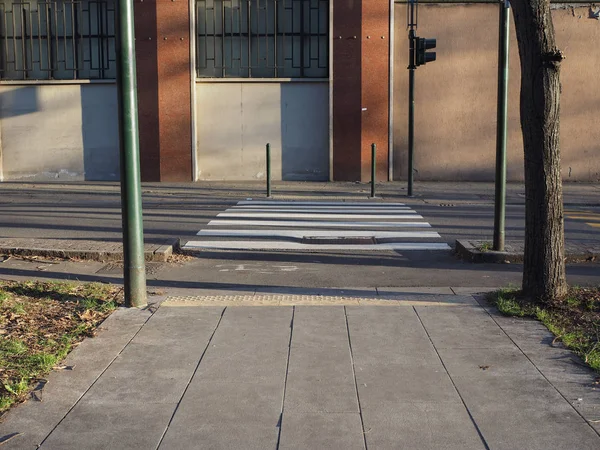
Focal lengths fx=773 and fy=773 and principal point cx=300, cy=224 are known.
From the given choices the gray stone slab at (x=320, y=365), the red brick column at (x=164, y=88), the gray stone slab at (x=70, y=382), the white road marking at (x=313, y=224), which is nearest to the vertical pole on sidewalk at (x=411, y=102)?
the white road marking at (x=313, y=224)

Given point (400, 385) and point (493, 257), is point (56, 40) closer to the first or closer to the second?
point (493, 257)

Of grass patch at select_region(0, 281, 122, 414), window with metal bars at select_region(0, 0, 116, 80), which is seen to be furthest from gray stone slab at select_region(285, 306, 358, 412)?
window with metal bars at select_region(0, 0, 116, 80)

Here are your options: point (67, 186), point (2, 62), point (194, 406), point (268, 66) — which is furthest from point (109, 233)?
point (2, 62)

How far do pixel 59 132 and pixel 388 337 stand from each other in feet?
64.5

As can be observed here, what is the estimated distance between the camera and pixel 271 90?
2327cm

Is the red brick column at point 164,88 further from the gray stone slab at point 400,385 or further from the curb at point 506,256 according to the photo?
the gray stone slab at point 400,385

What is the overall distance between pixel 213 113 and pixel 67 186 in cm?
482

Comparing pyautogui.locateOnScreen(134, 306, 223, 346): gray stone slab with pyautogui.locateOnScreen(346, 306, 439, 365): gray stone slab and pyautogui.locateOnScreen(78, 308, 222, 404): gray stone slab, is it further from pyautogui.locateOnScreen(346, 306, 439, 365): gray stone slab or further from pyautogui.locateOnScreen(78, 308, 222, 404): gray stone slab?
pyautogui.locateOnScreen(346, 306, 439, 365): gray stone slab

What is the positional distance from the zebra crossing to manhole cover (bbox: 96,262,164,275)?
4.31ft

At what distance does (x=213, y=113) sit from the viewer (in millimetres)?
23406

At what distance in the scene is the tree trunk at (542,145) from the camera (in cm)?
720

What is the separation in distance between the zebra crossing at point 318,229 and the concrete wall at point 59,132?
8.52 meters

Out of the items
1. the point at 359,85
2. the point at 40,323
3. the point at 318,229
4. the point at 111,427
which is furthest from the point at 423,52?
the point at 111,427

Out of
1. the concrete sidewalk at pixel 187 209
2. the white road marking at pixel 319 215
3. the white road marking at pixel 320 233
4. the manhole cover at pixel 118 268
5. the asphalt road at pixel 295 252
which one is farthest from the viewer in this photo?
the white road marking at pixel 319 215
